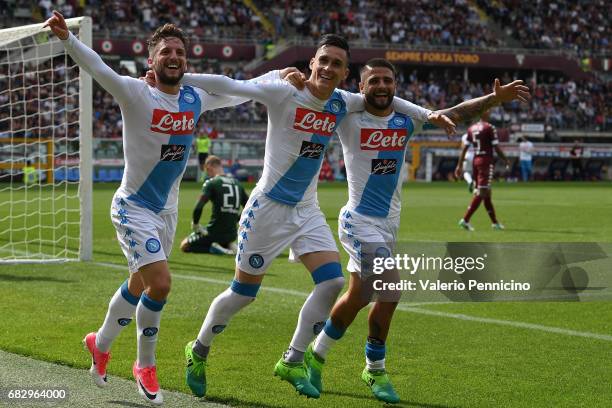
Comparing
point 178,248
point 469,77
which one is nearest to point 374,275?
point 178,248

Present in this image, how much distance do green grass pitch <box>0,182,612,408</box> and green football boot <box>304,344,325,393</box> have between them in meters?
0.10

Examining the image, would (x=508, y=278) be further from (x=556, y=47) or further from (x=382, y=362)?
(x=556, y=47)

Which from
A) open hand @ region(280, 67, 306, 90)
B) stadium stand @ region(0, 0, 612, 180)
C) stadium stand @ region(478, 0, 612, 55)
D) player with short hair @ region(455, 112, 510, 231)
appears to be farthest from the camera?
stadium stand @ region(478, 0, 612, 55)

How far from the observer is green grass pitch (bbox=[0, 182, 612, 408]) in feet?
20.4

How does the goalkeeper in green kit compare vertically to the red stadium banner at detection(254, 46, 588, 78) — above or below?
above

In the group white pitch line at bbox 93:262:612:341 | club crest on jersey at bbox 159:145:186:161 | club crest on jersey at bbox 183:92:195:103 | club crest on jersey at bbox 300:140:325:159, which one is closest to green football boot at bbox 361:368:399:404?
club crest on jersey at bbox 300:140:325:159

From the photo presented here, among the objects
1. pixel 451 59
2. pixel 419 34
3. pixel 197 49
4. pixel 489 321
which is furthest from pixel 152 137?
pixel 419 34

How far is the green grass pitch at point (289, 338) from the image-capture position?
6.21 metres

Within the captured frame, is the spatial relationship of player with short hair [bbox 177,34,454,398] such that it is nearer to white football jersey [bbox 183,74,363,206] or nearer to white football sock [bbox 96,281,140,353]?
white football jersey [bbox 183,74,363,206]

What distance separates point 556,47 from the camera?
187 ft

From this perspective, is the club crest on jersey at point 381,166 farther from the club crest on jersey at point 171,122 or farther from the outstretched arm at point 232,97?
the club crest on jersey at point 171,122

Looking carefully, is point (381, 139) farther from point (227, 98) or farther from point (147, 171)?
point (147, 171)

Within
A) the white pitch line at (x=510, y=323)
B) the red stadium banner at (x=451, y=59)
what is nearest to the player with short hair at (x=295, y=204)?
the white pitch line at (x=510, y=323)

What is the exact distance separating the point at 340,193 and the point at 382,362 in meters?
24.9
